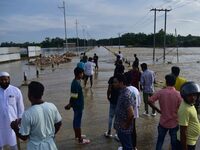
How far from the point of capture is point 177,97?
6.20 metres

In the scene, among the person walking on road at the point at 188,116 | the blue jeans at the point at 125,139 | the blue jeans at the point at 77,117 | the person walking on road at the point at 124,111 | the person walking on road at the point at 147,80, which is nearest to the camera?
the person walking on road at the point at 188,116

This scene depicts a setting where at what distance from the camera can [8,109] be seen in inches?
231

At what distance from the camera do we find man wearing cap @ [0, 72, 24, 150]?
584 centimetres

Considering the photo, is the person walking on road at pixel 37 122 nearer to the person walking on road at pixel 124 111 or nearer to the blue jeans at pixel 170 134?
the person walking on road at pixel 124 111

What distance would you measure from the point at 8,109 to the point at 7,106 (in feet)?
0.18

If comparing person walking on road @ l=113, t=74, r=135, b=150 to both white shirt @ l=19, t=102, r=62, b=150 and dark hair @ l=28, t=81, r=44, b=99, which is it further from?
dark hair @ l=28, t=81, r=44, b=99

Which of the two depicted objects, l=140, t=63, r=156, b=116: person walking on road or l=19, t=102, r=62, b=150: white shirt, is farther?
l=140, t=63, r=156, b=116: person walking on road

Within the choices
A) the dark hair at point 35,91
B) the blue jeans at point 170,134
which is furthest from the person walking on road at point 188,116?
the dark hair at point 35,91

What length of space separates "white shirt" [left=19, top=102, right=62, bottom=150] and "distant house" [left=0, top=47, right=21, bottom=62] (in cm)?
7795

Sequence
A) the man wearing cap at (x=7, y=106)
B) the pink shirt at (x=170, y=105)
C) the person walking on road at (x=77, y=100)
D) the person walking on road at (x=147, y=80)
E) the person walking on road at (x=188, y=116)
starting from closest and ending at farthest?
the person walking on road at (x=188, y=116)
the man wearing cap at (x=7, y=106)
the pink shirt at (x=170, y=105)
the person walking on road at (x=77, y=100)
the person walking on road at (x=147, y=80)

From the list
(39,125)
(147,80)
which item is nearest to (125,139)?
(39,125)

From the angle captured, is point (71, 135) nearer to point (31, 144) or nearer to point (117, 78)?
point (117, 78)

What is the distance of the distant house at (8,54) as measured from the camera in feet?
264

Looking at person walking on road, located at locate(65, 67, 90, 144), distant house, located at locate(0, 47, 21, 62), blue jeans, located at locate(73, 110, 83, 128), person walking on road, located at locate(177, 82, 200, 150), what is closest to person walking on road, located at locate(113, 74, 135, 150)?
person walking on road, located at locate(177, 82, 200, 150)
